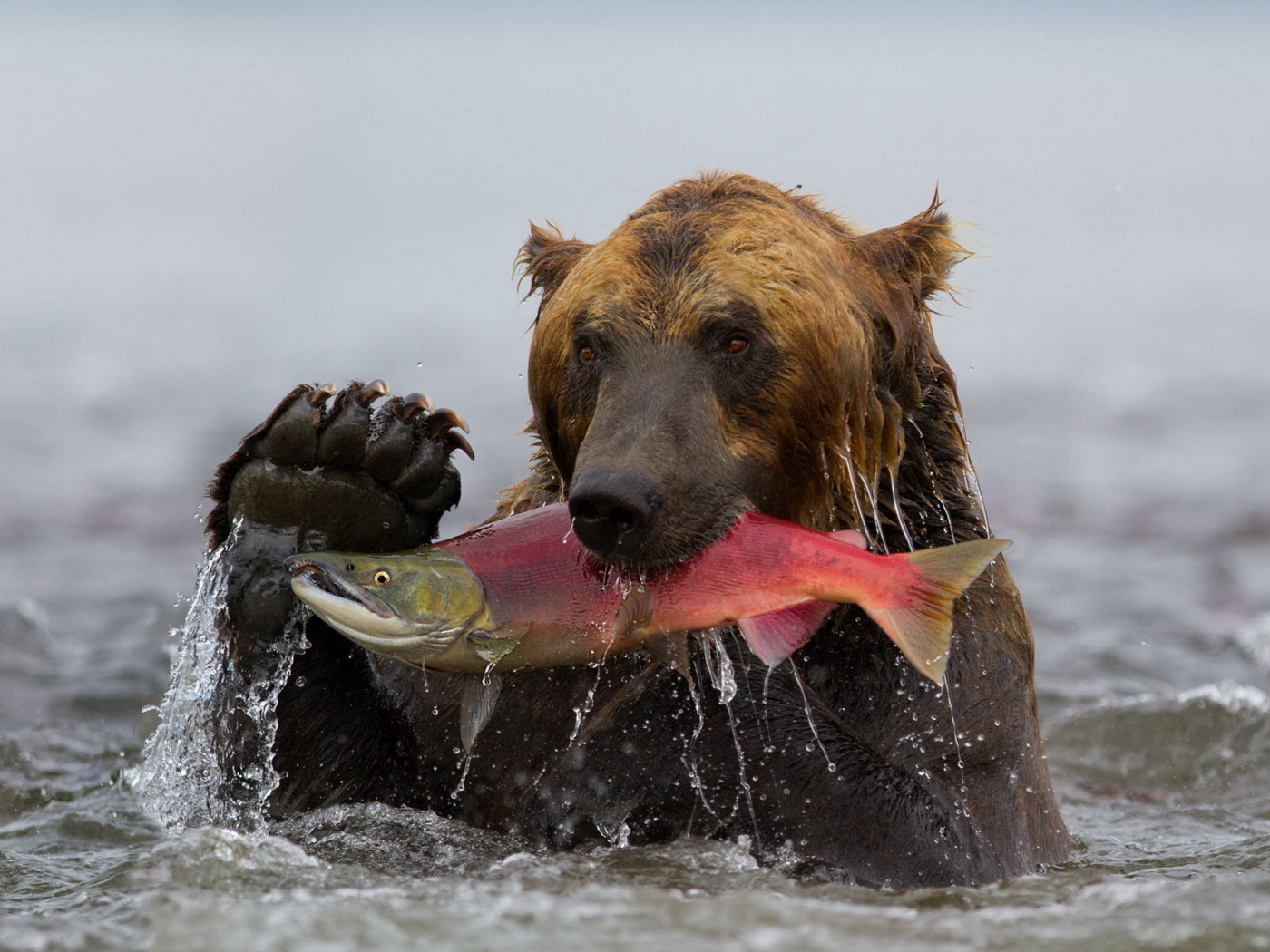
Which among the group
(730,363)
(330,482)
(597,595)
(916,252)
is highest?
(916,252)

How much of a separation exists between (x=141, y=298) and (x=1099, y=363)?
1188cm

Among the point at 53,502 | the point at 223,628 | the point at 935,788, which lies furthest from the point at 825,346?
the point at 53,502

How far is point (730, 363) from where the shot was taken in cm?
398

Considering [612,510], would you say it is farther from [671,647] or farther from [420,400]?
[420,400]

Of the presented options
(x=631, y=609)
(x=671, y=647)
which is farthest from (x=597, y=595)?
(x=671, y=647)

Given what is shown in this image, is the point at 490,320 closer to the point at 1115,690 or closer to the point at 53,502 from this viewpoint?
the point at 53,502

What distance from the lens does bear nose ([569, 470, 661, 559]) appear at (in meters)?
3.46

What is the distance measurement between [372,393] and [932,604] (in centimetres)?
146

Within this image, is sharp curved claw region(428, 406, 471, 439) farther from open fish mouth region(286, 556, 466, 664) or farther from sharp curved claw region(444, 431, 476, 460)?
open fish mouth region(286, 556, 466, 664)

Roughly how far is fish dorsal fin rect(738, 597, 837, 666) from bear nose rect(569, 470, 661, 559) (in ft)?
1.01

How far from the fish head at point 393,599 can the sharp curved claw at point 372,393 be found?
58 cm

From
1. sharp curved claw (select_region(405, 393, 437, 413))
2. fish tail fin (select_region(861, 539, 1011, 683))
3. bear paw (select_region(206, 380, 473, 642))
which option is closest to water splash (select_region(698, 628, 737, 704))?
fish tail fin (select_region(861, 539, 1011, 683))

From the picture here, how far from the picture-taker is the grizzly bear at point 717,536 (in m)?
3.99

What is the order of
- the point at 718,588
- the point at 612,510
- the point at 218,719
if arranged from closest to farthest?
1. the point at 612,510
2. the point at 718,588
3. the point at 218,719
